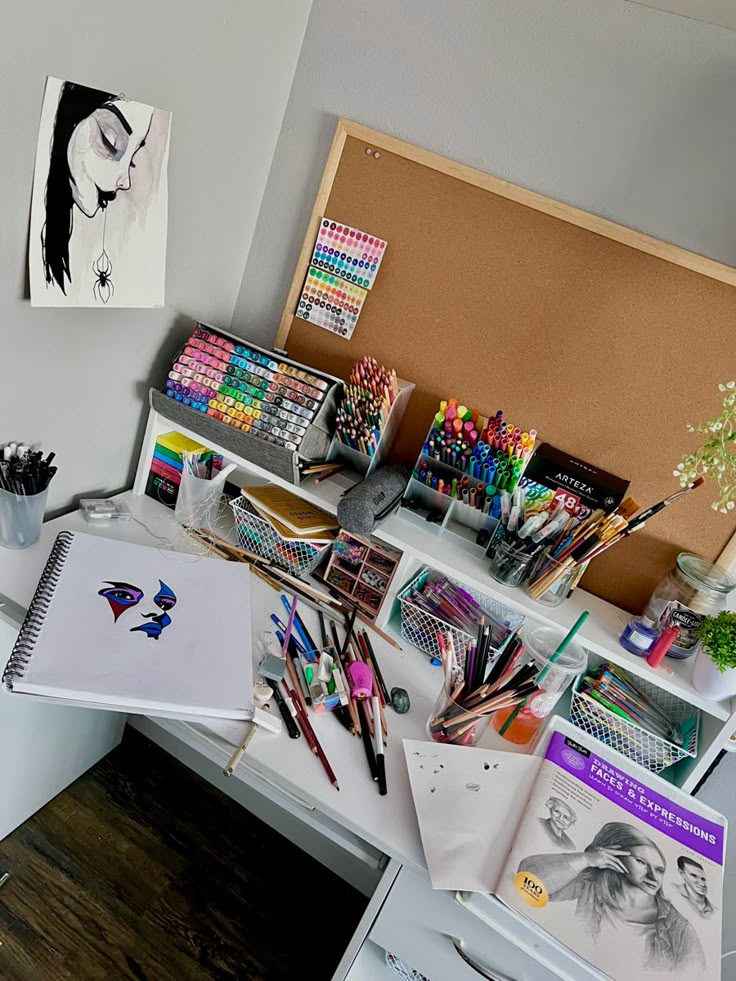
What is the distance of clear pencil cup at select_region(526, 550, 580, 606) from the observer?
3.63ft

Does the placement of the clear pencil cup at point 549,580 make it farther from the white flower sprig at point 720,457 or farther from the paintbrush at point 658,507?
the white flower sprig at point 720,457

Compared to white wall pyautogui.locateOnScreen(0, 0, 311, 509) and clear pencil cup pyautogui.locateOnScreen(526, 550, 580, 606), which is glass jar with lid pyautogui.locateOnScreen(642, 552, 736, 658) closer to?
clear pencil cup pyautogui.locateOnScreen(526, 550, 580, 606)

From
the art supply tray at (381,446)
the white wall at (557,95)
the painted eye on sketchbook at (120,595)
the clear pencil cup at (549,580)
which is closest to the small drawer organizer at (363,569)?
the art supply tray at (381,446)

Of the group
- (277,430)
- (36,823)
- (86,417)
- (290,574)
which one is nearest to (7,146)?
(86,417)

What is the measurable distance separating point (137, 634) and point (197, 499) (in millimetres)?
358

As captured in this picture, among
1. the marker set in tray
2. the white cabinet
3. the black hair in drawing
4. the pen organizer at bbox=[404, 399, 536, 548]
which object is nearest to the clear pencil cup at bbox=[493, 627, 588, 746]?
the pen organizer at bbox=[404, 399, 536, 548]

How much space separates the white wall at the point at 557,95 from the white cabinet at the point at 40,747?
3.64 feet

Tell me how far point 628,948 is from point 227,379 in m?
1.03

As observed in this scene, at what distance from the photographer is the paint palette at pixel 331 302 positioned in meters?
1.29

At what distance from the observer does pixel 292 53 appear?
1207mm

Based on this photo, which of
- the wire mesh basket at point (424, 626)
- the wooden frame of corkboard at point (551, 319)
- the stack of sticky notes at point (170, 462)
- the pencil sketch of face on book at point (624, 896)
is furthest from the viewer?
the stack of sticky notes at point (170, 462)

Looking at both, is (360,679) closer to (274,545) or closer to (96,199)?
(274,545)

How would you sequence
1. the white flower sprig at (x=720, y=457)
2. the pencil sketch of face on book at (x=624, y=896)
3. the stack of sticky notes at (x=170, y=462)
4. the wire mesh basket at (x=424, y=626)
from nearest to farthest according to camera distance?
1. the pencil sketch of face on book at (x=624, y=896)
2. the white flower sprig at (x=720, y=457)
3. the wire mesh basket at (x=424, y=626)
4. the stack of sticky notes at (x=170, y=462)

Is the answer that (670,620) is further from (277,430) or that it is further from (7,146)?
(7,146)
